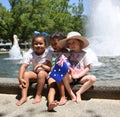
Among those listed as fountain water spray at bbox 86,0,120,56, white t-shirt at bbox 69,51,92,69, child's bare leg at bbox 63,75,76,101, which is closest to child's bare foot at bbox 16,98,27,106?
child's bare leg at bbox 63,75,76,101

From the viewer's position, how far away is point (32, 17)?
44.9 meters

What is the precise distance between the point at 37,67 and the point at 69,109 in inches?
37.2

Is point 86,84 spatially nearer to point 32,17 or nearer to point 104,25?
point 104,25

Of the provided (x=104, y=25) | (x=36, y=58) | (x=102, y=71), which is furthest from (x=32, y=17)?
(x=36, y=58)

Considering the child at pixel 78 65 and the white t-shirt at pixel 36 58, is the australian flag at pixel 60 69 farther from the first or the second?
the white t-shirt at pixel 36 58

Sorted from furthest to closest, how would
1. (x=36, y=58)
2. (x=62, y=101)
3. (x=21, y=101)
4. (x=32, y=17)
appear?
1. (x=32, y=17)
2. (x=36, y=58)
3. (x=21, y=101)
4. (x=62, y=101)

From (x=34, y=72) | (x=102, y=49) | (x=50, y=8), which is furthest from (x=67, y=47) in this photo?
(x=50, y=8)

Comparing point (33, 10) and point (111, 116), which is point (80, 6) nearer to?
point (33, 10)

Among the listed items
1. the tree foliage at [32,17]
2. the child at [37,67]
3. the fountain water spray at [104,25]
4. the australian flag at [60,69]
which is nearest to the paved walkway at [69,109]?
the child at [37,67]

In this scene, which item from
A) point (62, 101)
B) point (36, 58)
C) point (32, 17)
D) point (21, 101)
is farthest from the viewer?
point (32, 17)

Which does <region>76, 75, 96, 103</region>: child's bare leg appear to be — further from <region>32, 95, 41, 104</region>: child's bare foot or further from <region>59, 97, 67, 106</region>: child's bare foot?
<region>32, 95, 41, 104</region>: child's bare foot

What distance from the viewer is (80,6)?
49.0m

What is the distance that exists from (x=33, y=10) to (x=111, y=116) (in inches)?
1650

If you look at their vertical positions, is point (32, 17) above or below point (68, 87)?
above
